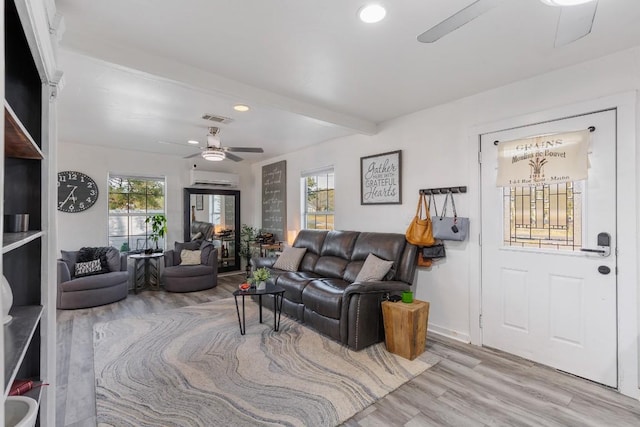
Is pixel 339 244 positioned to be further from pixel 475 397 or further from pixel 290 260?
pixel 475 397

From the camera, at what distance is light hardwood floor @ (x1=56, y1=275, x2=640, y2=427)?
2.00 metres

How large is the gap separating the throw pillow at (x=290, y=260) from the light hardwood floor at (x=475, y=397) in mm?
2048

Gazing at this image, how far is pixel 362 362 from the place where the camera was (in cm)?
271

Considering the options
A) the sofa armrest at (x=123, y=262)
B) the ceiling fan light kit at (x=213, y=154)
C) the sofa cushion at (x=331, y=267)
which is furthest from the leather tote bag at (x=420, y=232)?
the sofa armrest at (x=123, y=262)

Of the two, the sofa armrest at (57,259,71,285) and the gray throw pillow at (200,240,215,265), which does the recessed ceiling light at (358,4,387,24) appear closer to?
the gray throw pillow at (200,240,215,265)

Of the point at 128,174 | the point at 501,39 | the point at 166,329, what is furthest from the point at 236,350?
the point at 128,174

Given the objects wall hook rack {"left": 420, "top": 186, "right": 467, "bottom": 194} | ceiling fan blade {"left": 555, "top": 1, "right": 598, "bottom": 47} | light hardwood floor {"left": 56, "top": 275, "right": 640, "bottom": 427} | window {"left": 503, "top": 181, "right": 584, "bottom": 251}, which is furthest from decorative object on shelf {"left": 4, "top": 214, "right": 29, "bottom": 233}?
window {"left": 503, "top": 181, "right": 584, "bottom": 251}

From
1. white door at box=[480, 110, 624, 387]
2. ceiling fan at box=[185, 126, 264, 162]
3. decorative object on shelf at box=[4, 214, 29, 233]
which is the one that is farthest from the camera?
ceiling fan at box=[185, 126, 264, 162]

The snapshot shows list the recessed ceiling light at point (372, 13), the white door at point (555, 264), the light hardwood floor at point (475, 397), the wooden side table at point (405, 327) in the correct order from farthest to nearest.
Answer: the wooden side table at point (405, 327), the white door at point (555, 264), the light hardwood floor at point (475, 397), the recessed ceiling light at point (372, 13)

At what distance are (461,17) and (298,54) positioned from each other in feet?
4.12

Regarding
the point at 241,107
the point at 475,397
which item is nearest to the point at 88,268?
the point at 241,107

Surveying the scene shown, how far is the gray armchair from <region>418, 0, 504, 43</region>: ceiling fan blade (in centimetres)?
483

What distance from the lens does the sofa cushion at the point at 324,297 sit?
3.05 metres

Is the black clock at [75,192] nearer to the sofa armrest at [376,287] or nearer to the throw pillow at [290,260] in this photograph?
the throw pillow at [290,260]
